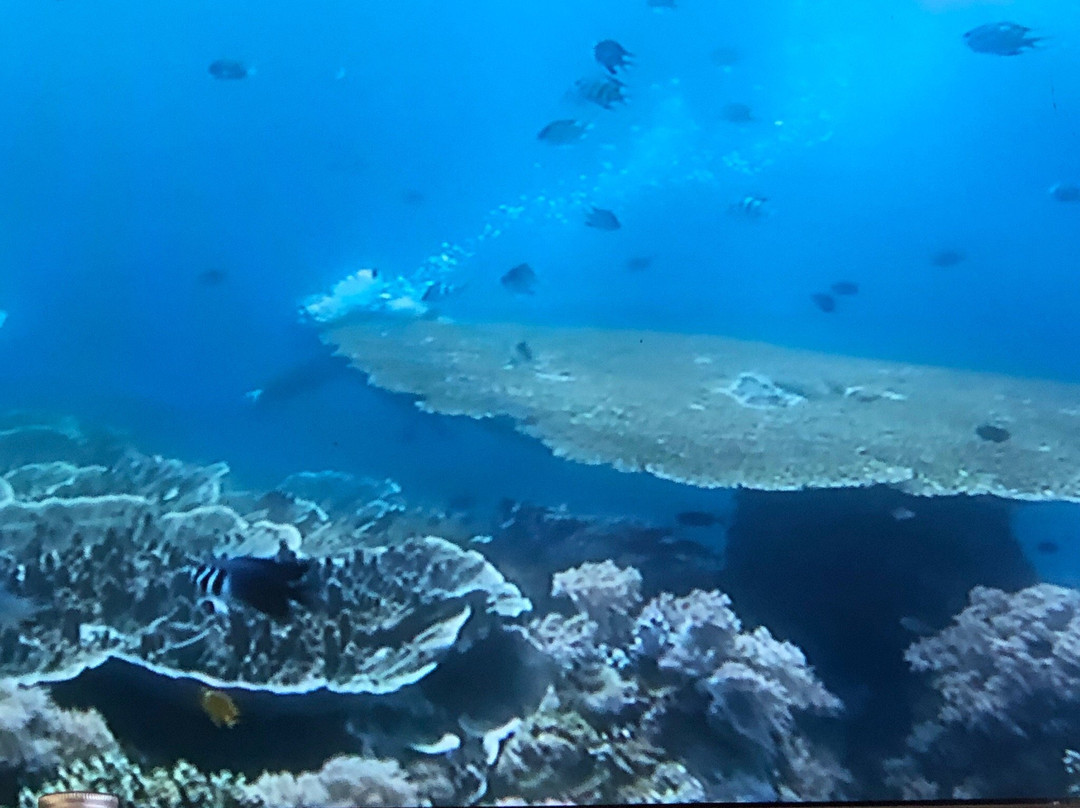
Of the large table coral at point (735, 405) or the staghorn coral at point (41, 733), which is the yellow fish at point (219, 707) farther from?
the large table coral at point (735, 405)

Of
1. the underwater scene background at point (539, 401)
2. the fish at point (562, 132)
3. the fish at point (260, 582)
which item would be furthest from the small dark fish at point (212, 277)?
the fish at point (562, 132)

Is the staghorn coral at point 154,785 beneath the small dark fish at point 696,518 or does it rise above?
beneath

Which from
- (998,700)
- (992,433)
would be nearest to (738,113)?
(992,433)

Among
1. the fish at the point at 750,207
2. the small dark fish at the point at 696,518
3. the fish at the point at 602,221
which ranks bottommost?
the small dark fish at the point at 696,518

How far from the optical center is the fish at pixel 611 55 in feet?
7.03

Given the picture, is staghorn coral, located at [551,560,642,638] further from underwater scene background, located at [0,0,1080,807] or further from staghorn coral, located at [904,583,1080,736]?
staghorn coral, located at [904,583,1080,736]

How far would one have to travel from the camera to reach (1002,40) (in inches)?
82.9

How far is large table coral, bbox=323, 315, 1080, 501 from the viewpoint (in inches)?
78.5

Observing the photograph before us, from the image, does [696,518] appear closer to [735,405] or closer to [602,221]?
[735,405]

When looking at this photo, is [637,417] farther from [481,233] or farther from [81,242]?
[81,242]

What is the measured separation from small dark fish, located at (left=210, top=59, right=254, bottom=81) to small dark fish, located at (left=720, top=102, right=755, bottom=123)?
1217 millimetres

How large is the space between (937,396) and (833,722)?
2.69ft

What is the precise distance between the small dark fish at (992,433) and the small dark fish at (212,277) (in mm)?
1896

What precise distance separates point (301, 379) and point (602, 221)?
0.84m
